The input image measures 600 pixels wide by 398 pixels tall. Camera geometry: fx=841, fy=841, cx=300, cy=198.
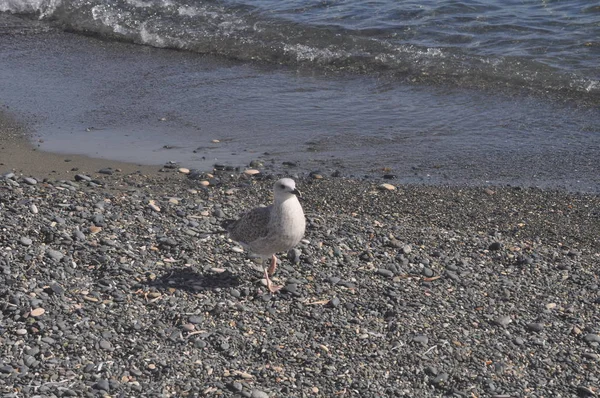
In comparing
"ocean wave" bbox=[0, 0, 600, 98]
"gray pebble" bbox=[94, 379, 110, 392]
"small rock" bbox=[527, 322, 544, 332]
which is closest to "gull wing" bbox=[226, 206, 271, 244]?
"gray pebble" bbox=[94, 379, 110, 392]

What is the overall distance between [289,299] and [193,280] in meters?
0.89

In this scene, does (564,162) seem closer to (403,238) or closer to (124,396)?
(403,238)

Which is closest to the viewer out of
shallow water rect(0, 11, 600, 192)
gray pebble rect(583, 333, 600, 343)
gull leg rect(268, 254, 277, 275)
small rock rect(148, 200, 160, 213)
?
gray pebble rect(583, 333, 600, 343)

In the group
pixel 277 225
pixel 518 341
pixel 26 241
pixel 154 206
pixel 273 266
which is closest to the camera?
pixel 518 341

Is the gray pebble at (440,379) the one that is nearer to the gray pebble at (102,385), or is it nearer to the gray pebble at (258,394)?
the gray pebble at (258,394)

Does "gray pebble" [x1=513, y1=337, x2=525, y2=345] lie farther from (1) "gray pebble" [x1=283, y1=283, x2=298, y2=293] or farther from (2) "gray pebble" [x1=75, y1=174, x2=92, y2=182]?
(2) "gray pebble" [x1=75, y1=174, x2=92, y2=182]

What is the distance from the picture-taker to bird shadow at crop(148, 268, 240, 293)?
7469 millimetres

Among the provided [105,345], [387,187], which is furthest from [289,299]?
[387,187]

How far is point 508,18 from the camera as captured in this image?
722 inches

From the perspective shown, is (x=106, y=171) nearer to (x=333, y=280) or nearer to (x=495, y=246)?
(x=333, y=280)

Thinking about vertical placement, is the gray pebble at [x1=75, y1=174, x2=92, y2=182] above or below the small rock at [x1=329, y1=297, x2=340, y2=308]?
above

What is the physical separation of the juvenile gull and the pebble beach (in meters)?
0.38

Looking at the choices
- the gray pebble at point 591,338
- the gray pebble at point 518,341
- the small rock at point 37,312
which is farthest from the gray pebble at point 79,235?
the gray pebble at point 591,338

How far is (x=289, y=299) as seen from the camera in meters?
7.50
